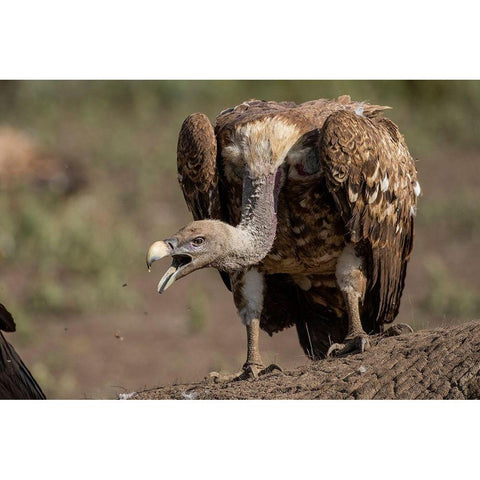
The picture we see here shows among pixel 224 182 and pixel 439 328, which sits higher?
pixel 224 182

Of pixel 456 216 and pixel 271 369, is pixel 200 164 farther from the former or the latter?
pixel 456 216

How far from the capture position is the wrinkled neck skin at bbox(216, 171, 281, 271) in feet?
26.1

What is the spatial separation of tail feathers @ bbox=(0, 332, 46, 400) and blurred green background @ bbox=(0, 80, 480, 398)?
17.9 ft

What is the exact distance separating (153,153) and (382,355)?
44.5ft

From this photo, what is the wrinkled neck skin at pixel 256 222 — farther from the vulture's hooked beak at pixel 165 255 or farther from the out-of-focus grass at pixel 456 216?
the out-of-focus grass at pixel 456 216

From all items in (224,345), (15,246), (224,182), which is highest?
(224,182)

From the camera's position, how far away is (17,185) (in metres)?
20.6

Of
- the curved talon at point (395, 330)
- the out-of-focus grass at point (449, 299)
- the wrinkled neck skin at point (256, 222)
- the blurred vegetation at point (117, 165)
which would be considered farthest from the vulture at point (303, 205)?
the blurred vegetation at point (117, 165)

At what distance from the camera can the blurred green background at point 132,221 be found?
16312mm

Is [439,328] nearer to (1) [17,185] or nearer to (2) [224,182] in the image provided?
(2) [224,182]

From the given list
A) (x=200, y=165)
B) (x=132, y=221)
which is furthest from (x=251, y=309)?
(x=132, y=221)

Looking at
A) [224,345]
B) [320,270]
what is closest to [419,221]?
[224,345]

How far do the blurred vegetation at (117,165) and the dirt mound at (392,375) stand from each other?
8479 mm

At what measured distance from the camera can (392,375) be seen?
25.5ft
